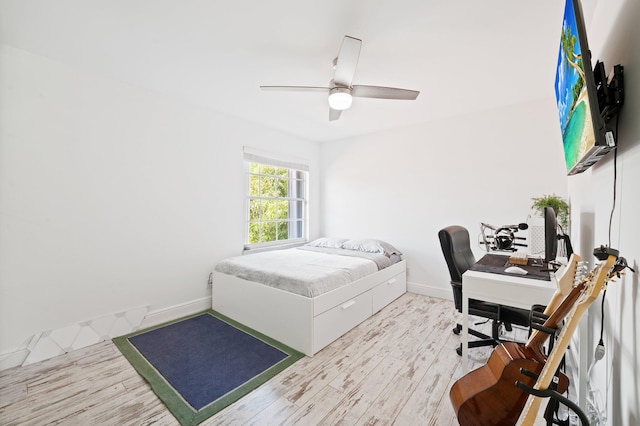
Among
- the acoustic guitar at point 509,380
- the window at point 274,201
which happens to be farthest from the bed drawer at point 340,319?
the window at point 274,201

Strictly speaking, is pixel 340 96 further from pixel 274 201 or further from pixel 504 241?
pixel 274 201

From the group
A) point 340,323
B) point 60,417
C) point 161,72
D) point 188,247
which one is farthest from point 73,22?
point 340,323

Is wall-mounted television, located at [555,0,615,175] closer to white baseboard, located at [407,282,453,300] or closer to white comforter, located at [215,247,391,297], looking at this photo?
white comforter, located at [215,247,391,297]

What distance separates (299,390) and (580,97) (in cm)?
215

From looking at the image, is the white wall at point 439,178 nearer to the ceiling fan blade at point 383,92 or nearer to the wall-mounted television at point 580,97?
the ceiling fan blade at point 383,92

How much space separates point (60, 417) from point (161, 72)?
262cm

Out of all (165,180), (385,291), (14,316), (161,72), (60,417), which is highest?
(161,72)

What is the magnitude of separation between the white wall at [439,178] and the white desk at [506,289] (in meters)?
1.73

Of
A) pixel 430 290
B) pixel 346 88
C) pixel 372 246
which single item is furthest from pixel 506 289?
pixel 430 290

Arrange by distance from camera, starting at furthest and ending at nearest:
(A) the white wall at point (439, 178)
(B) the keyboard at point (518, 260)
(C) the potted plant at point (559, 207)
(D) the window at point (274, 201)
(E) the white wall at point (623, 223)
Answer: (D) the window at point (274, 201) < (A) the white wall at point (439, 178) < (C) the potted plant at point (559, 207) < (B) the keyboard at point (518, 260) < (E) the white wall at point (623, 223)

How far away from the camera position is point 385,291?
10.7 ft

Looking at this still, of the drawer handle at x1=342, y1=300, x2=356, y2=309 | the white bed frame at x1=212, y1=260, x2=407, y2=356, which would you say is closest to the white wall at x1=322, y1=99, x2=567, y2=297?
the white bed frame at x1=212, y1=260, x2=407, y2=356

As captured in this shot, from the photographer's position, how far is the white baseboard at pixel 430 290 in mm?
3509

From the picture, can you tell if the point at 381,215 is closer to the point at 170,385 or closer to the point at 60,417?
the point at 170,385
